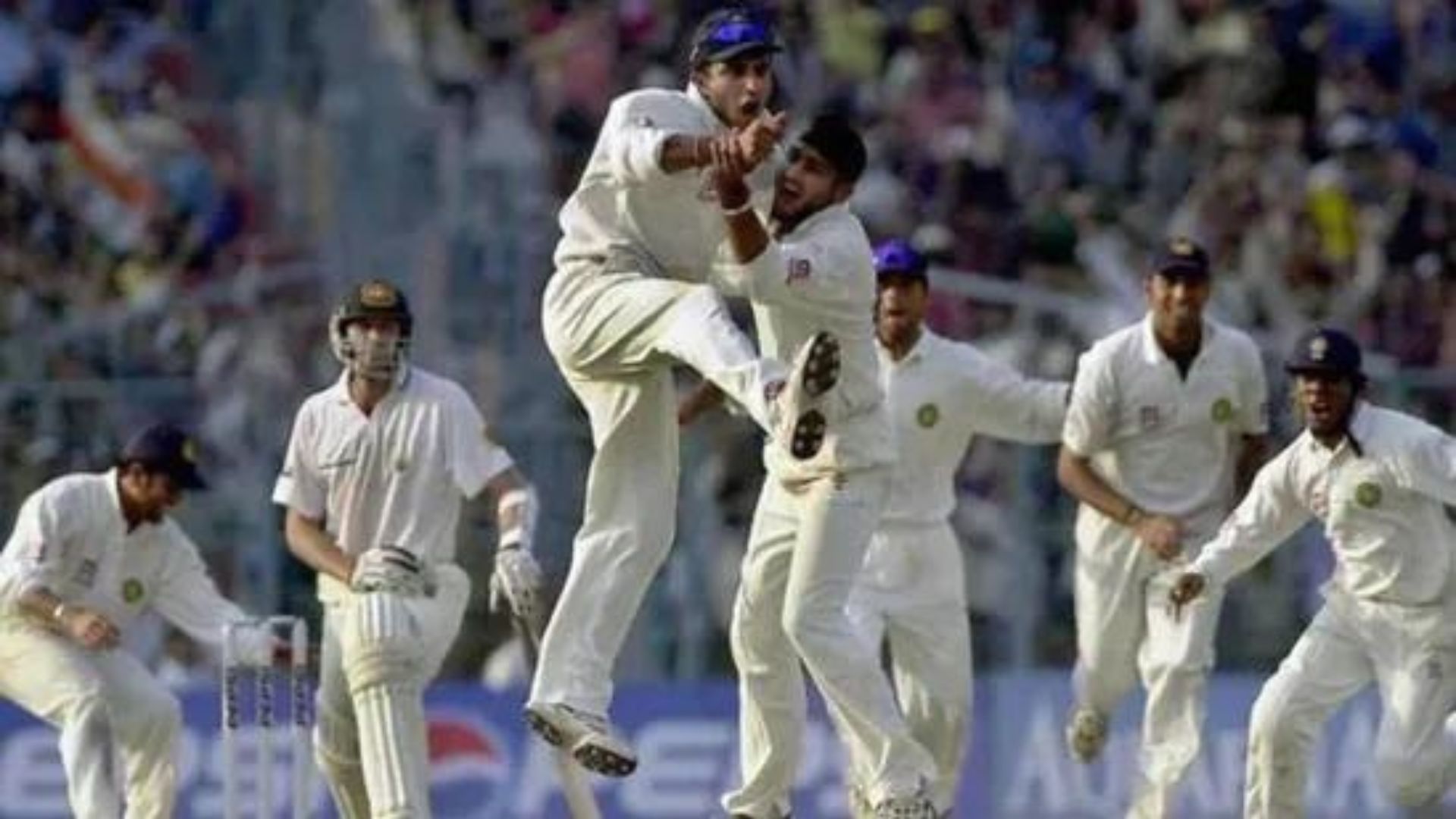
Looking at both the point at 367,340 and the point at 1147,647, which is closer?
the point at 367,340

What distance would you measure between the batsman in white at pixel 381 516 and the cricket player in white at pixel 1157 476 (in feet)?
6.74

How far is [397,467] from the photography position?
62.2ft

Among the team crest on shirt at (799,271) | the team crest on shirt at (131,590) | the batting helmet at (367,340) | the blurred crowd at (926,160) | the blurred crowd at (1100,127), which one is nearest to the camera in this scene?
the team crest on shirt at (799,271)

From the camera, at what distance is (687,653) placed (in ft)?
74.3

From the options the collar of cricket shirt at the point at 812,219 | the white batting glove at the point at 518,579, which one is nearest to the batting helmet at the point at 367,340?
the white batting glove at the point at 518,579

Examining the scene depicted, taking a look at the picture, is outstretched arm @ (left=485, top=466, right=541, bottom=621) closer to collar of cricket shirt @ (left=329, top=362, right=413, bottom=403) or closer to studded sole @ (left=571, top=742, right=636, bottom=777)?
collar of cricket shirt @ (left=329, top=362, right=413, bottom=403)

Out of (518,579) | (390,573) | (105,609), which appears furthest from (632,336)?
(105,609)

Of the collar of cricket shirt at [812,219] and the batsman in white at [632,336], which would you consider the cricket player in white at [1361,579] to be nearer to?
the collar of cricket shirt at [812,219]

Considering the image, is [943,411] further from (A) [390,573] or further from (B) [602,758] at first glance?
(B) [602,758]

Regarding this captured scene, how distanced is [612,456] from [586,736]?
0.85m

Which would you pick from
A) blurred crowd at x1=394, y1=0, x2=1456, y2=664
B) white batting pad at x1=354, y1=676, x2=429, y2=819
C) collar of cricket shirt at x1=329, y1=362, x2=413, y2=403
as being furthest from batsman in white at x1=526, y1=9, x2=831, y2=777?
blurred crowd at x1=394, y1=0, x2=1456, y2=664

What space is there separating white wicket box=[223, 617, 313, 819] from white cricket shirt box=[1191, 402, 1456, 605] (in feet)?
9.75

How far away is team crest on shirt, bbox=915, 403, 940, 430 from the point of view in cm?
1964

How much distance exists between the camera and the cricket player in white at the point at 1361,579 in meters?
18.3
